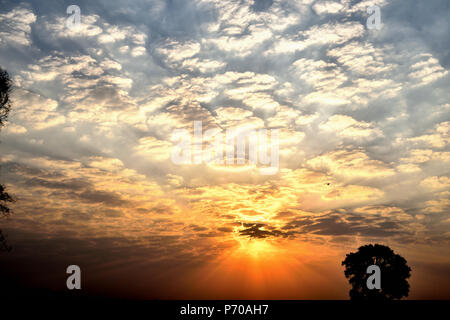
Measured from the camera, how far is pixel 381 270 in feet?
176

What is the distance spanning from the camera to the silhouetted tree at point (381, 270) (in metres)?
52.1

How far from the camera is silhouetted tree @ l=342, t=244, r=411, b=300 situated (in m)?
52.1

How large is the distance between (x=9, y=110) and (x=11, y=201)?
9.19 metres

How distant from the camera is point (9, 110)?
2820cm
